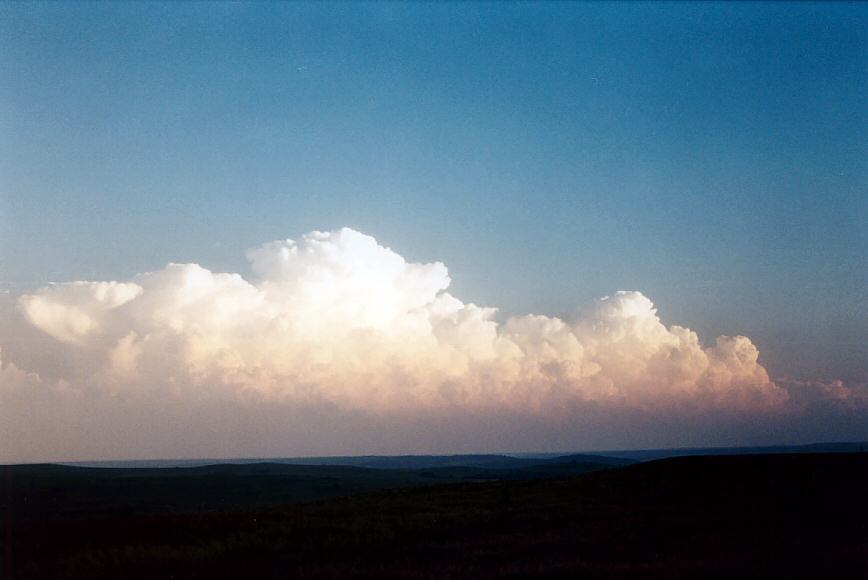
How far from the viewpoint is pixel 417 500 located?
3906 cm

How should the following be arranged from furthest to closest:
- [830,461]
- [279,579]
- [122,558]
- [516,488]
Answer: [516,488] < [830,461] < [122,558] < [279,579]

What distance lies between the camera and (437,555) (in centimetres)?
2169

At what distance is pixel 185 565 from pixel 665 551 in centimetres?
1479

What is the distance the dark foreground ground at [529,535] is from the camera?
19078mm

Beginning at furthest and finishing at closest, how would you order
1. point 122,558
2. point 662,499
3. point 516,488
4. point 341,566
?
point 516,488, point 662,499, point 122,558, point 341,566

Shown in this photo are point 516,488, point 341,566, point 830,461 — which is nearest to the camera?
point 341,566

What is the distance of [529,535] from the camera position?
24438 mm

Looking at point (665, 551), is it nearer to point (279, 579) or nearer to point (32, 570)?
point (279, 579)

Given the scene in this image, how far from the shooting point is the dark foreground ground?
19.1m

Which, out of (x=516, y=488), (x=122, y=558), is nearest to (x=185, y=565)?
(x=122, y=558)

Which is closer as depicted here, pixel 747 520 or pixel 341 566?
pixel 341 566

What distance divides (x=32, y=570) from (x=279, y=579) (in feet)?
25.0

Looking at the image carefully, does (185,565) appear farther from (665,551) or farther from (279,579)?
(665,551)

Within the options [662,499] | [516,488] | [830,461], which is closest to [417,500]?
[516,488]
